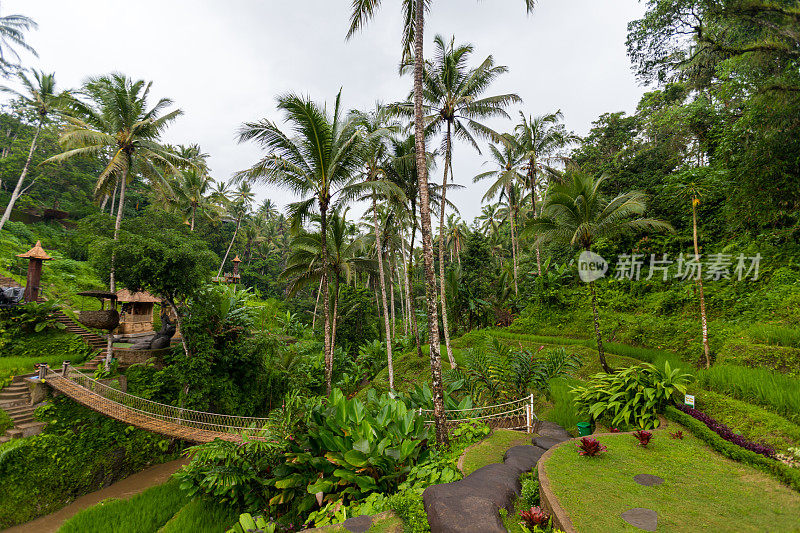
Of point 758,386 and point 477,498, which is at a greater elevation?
point 758,386

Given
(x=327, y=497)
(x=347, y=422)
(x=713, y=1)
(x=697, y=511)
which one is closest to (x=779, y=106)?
(x=713, y=1)

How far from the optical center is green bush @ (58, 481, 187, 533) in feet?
23.9

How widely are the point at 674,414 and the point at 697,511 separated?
3.81 m

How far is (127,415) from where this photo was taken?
30.7ft

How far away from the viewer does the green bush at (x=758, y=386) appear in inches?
220

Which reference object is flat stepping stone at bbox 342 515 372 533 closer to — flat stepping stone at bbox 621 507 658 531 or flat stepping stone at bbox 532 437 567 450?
flat stepping stone at bbox 621 507 658 531

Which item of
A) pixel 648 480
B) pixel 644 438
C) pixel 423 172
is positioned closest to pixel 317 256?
pixel 423 172

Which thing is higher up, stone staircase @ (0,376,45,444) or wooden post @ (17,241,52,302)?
wooden post @ (17,241,52,302)

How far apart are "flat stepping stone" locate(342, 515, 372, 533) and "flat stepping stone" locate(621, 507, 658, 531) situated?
9.44ft

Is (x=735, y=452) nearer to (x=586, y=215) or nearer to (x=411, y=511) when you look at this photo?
(x=411, y=511)

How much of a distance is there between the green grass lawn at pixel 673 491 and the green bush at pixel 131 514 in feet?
25.2

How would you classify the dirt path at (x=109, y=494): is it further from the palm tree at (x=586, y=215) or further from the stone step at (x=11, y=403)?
the palm tree at (x=586, y=215)

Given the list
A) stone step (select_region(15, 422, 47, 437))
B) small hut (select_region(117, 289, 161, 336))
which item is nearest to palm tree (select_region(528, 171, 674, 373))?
stone step (select_region(15, 422, 47, 437))

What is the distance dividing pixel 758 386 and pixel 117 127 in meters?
22.6
